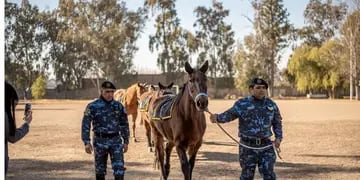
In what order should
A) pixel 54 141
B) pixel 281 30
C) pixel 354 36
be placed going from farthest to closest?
1. pixel 281 30
2. pixel 354 36
3. pixel 54 141

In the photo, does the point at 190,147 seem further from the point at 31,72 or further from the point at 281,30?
the point at 31,72

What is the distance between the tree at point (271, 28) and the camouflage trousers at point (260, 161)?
35.9m

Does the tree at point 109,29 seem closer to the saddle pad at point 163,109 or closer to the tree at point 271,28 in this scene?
the tree at point 271,28

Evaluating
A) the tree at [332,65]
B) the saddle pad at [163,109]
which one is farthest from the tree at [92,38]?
the saddle pad at [163,109]

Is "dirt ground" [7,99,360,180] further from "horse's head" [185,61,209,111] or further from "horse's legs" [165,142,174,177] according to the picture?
"horse's head" [185,61,209,111]

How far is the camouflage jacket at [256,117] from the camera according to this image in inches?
169

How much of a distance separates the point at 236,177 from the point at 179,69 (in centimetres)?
4244

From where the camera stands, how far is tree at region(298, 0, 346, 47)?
38531mm

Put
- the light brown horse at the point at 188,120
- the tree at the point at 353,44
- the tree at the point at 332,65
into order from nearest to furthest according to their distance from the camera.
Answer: the light brown horse at the point at 188,120, the tree at the point at 353,44, the tree at the point at 332,65

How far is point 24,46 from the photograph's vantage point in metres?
45.0

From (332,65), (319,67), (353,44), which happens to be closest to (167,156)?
(353,44)

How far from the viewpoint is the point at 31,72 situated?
46469mm

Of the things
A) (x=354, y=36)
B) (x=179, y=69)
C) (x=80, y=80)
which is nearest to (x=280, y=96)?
(x=179, y=69)

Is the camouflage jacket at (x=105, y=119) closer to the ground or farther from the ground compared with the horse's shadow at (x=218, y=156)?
farther from the ground
